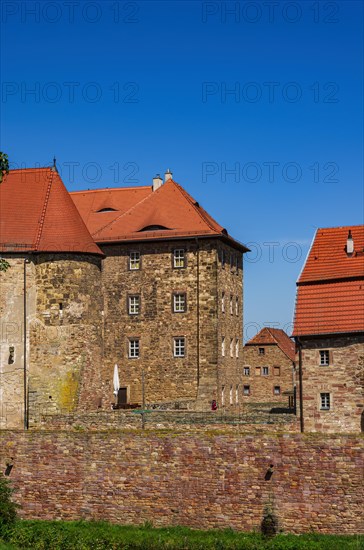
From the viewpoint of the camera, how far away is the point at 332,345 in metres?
37.7

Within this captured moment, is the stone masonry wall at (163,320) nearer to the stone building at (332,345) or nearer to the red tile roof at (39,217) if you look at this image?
the red tile roof at (39,217)

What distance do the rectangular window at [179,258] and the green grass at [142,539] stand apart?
2147 centimetres

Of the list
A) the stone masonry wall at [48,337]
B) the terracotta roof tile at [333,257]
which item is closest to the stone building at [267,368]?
the stone masonry wall at [48,337]

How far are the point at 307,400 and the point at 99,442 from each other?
12005mm

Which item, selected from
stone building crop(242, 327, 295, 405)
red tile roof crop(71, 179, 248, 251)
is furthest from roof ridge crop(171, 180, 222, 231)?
stone building crop(242, 327, 295, 405)

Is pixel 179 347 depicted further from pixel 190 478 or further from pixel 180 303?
pixel 190 478

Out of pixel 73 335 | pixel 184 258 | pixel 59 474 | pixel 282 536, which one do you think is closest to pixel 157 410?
pixel 73 335

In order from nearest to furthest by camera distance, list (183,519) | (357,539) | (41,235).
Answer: (357,539) → (183,519) → (41,235)

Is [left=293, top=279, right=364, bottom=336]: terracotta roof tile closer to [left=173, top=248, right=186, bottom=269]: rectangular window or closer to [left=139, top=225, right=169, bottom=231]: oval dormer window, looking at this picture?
[left=173, top=248, right=186, bottom=269]: rectangular window

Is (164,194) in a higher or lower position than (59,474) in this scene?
higher

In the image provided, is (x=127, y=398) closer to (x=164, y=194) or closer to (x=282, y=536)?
(x=164, y=194)

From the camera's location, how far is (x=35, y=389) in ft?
142

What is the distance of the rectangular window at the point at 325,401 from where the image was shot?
37500 millimetres

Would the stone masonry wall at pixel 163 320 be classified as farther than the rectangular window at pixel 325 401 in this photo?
Yes
